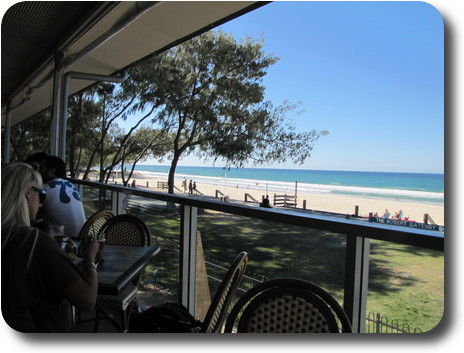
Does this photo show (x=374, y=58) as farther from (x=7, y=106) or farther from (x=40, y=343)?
(x=40, y=343)

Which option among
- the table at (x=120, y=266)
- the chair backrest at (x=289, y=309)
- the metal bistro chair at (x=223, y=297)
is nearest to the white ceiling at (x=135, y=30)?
the table at (x=120, y=266)

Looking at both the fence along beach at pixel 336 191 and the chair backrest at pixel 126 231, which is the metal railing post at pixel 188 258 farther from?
the fence along beach at pixel 336 191

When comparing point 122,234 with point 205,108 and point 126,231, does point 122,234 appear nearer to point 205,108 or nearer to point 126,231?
point 126,231

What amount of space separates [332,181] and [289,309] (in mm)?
54456

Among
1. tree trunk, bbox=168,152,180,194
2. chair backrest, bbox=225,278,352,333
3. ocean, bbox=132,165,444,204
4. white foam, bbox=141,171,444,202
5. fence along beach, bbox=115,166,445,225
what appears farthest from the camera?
ocean, bbox=132,165,444,204

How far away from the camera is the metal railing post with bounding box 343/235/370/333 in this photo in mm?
1446

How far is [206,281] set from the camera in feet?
8.36

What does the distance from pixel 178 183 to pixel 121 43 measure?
113 ft

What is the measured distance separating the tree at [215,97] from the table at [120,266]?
13.1 m

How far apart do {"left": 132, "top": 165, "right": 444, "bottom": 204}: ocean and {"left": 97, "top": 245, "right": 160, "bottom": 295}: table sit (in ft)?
113

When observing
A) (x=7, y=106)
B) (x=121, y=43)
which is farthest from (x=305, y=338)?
(x=7, y=106)

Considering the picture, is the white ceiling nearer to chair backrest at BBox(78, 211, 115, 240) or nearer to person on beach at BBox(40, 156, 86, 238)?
person on beach at BBox(40, 156, 86, 238)

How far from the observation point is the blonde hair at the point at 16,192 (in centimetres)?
118

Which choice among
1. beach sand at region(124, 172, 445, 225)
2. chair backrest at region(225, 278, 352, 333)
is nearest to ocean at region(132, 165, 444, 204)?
beach sand at region(124, 172, 445, 225)
